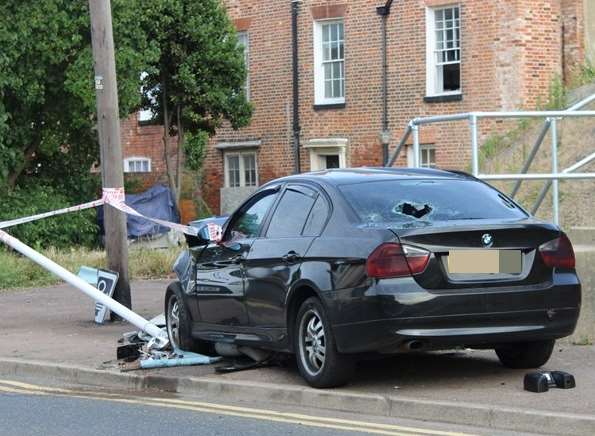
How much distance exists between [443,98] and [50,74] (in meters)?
8.38

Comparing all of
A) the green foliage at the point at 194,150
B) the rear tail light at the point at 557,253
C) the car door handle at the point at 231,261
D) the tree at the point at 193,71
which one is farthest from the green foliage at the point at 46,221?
the rear tail light at the point at 557,253

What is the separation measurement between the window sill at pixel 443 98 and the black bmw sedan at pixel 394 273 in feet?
57.1

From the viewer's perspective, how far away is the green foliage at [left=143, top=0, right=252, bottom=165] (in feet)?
93.0

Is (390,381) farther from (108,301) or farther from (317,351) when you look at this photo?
(108,301)

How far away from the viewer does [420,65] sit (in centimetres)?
2833

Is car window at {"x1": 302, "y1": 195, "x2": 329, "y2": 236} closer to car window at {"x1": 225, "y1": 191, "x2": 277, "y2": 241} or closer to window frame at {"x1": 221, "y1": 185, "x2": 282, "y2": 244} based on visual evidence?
window frame at {"x1": 221, "y1": 185, "x2": 282, "y2": 244}

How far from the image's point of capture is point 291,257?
387 inches

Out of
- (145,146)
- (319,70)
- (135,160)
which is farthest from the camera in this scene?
(135,160)

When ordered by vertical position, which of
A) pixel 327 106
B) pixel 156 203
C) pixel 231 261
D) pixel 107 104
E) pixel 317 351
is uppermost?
pixel 107 104

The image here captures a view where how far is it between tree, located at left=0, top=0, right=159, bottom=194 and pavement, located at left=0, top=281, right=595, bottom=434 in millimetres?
11456

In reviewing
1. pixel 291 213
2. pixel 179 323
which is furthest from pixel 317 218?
pixel 179 323

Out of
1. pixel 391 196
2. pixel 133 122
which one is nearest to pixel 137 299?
pixel 391 196

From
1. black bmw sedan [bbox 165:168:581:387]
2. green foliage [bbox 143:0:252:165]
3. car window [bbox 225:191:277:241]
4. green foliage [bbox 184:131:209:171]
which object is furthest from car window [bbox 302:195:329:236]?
green foliage [bbox 184:131:209:171]

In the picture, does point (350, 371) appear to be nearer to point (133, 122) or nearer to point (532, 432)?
point (532, 432)
